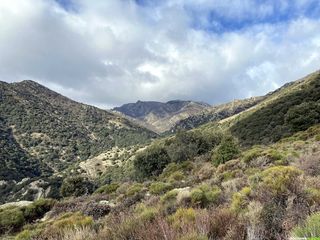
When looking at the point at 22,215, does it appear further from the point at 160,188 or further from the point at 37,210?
the point at 160,188

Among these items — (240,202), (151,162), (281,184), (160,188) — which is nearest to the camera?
(281,184)

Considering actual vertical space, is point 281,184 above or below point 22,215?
below

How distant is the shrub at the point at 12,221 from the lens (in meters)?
18.9

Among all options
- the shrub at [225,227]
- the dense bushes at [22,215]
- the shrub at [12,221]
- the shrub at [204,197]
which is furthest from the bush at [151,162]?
the shrub at [225,227]

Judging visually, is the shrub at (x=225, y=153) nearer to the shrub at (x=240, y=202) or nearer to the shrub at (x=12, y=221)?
the shrub at (x=12, y=221)

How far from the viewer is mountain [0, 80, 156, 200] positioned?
10184cm

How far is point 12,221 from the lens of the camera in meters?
19.5

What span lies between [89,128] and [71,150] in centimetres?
2592

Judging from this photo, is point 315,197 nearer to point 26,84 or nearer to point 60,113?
point 60,113

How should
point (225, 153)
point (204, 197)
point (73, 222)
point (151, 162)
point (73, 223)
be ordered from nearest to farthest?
point (73, 223) → point (73, 222) → point (204, 197) → point (225, 153) → point (151, 162)

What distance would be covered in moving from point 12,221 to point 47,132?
4332 inches

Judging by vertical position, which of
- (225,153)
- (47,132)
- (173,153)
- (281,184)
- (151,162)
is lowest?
(281,184)

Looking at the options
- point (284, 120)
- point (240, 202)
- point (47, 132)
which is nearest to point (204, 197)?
point (240, 202)

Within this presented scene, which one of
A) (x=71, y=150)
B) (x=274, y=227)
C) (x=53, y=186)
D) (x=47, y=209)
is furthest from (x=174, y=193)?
(x=71, y=150)
